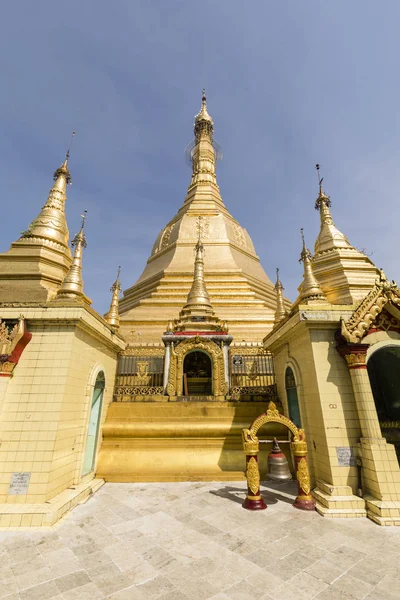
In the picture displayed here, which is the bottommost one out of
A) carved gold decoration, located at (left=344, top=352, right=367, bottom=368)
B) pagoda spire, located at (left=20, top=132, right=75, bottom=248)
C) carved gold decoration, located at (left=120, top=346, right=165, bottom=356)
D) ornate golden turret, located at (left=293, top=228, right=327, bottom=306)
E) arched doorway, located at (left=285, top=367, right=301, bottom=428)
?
arched doorway, located at (left=285, top=367, right=301, bottom=428)

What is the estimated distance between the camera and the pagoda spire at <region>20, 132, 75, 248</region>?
13578 mm

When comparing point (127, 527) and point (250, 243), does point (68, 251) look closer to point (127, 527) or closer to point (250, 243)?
point (127, 527)

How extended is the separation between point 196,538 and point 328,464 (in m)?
3.42

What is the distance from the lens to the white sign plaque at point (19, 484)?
6.07 m

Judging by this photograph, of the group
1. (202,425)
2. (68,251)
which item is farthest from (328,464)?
(68,251)

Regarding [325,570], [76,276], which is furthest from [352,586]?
[76,276]

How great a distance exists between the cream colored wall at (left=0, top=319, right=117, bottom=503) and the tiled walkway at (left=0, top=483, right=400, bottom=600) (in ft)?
3.22

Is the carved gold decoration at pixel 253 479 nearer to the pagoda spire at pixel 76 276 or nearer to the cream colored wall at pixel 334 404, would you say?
the cream colored wall at pixel 334 404

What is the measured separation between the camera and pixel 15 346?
271 inches

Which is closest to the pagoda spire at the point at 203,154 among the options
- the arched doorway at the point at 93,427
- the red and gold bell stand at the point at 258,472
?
the arched doorway at the point at 93,427

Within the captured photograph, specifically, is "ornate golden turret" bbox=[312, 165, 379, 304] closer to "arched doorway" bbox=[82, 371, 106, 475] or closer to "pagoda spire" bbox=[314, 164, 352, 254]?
"pagoda spire" bbox=[314, 164, 352, 254]

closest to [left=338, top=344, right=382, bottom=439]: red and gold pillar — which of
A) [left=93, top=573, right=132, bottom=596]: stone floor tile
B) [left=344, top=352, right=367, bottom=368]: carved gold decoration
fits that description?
[left=344, top=352, right=367, bottom=368]: carved gold decoration

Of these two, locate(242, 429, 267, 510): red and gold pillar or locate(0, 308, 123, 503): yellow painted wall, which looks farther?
locate(242, 429, 267, 510): red and gold pillar

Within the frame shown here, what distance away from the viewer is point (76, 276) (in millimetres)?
9383
